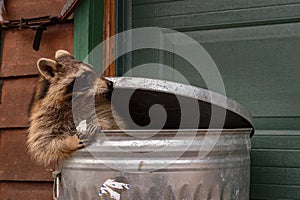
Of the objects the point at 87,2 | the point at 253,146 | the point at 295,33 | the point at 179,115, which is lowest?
the point at 253,146

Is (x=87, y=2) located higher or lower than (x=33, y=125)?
higher

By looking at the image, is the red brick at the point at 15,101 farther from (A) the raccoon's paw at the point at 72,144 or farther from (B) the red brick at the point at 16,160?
(A) the raccoon's paw at the point at 72,144

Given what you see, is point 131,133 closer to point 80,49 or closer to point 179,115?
point 179,115

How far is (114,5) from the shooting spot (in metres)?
2.24

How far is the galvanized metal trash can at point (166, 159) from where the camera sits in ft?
4.48

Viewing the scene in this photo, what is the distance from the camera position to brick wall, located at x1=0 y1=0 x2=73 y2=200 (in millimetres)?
2266

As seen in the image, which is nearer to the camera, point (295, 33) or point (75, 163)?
point (75, 163)

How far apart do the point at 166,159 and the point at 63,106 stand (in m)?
0.51

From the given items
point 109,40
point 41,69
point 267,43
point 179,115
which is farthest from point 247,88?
point 41,69

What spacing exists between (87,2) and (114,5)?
136 mm

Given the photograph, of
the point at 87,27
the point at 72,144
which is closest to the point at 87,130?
the point at 72,144

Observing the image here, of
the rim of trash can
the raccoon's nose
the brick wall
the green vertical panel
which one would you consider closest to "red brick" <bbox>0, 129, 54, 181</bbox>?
the brick wall

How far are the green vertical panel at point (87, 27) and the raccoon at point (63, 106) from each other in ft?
0.81

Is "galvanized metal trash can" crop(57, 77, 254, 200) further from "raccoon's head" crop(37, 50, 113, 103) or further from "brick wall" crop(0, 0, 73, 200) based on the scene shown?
"brick wall" crop(0, 0, 73, 200)
